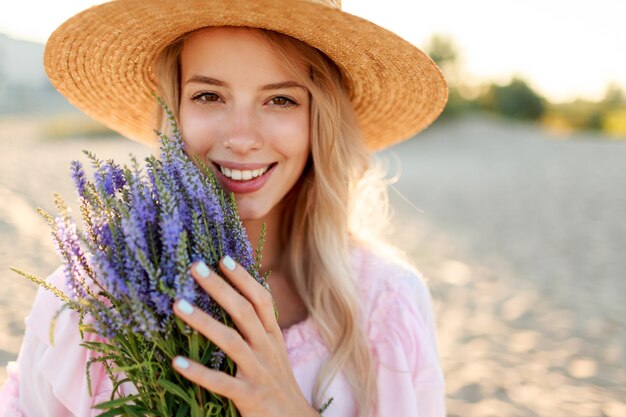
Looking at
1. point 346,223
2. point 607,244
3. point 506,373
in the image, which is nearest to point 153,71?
point 346,223

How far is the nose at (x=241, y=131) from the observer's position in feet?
6.21

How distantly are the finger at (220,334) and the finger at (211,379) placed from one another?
4cm

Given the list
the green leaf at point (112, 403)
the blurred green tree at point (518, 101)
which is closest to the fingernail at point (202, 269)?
the green leaf at point (112, 403)

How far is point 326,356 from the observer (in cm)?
215

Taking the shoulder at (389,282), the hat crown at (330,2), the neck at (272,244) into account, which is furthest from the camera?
the neck at (272,244)

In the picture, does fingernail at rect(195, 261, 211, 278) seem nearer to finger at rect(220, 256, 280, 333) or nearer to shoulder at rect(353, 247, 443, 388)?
finger at rect(220, 256, 280, 333)

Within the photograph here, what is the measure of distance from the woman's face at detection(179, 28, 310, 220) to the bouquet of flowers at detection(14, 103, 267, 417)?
53 centimetres

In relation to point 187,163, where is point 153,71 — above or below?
above

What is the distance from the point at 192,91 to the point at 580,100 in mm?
37035

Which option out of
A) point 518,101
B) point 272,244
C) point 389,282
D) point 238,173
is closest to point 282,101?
point 238,173

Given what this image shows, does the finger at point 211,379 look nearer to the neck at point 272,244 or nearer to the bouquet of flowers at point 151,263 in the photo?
the bouquet of flowers at point 151,263

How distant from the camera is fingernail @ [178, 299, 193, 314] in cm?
119

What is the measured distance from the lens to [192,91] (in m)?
1.98

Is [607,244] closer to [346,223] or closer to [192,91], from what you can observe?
[346,223]
